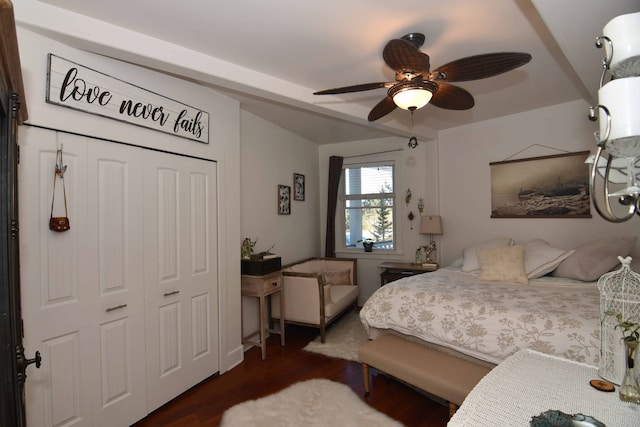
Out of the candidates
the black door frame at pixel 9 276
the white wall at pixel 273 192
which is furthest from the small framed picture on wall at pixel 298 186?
the black door frame at pixel 9 276

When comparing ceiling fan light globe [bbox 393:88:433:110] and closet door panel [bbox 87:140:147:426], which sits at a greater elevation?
ceiling fan light globe [bbox 393:88:433:110]

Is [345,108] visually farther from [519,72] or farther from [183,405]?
[183,405]

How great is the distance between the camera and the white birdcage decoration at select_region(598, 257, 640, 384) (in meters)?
1.12

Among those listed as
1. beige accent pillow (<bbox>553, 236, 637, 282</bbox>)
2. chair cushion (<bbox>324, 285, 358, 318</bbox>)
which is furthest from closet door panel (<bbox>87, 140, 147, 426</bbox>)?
beige accent pillow (<bbox>553, 236, 637, 282</bbox>)

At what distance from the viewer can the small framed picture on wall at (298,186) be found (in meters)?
4.51

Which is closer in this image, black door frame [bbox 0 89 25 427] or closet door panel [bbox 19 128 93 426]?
black door frame [bbox 0 89 25 427]

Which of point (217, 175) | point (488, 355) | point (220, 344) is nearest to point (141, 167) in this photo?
point (217, 175)

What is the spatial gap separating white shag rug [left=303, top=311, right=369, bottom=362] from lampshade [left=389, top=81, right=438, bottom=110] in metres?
2.35

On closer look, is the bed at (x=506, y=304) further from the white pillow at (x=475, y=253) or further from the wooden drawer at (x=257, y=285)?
the wooden drawer at (x=257, y=285)

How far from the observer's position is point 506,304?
90.0 inches

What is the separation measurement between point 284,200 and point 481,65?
2.91m

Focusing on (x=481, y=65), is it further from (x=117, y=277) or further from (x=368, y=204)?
(x=368, y=204)

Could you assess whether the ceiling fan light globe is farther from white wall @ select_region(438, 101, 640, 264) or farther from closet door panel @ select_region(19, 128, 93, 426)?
white wall @ select_region(438, 101, 640, 264)

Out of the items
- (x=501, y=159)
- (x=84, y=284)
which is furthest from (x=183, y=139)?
(x=501, y=159)
